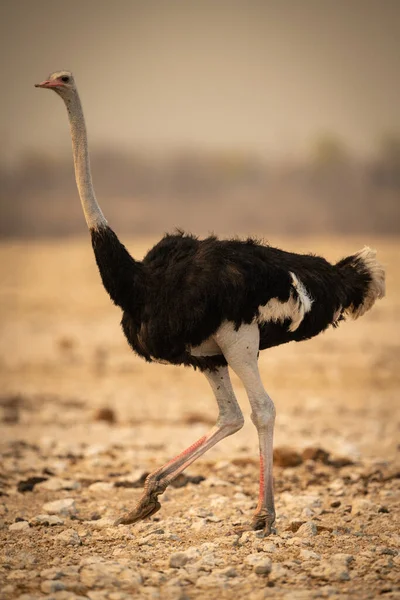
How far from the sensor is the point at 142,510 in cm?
653

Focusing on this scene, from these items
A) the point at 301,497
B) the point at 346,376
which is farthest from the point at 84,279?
the point at 301,497

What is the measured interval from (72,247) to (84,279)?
8070 mm

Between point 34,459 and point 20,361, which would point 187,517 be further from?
point 20,361

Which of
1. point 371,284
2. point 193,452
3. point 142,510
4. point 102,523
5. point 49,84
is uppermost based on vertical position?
point 49,84

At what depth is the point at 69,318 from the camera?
21953 mm

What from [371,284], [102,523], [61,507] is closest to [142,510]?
[102,523]

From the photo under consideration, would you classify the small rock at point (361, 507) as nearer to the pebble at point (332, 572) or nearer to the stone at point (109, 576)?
the pebble at point (332, 572)

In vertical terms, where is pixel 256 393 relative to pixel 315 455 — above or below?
above

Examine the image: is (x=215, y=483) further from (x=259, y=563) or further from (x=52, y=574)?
(x=52, y=574)

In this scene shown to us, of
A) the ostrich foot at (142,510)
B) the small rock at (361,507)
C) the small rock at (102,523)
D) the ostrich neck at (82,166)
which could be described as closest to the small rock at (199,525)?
the ostrich foot at (142,510)

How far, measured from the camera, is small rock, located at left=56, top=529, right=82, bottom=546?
613 cm

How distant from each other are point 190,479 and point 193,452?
4.78 feet

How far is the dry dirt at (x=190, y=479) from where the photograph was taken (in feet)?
17.5

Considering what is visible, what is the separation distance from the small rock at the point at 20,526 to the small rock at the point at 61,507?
1.36ft
